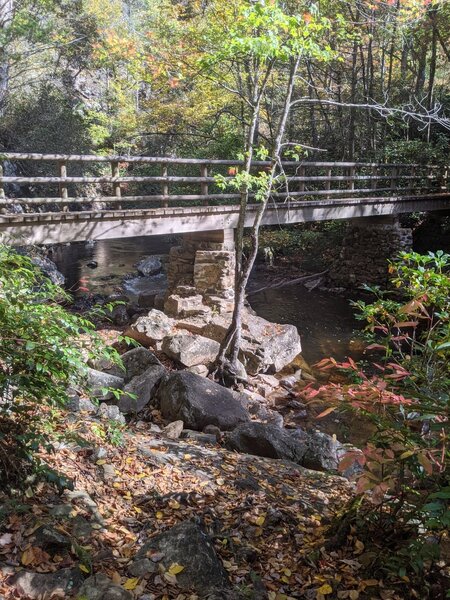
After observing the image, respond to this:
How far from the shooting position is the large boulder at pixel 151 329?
26.5 feet

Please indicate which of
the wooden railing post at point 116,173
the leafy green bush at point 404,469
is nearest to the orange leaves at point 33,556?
the leafy green bush at point 404,469

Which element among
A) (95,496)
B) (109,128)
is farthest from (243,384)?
(109,128)

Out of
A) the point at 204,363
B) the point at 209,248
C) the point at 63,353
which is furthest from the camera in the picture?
the point at 209,248

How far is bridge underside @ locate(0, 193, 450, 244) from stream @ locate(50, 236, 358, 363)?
3.50 feet

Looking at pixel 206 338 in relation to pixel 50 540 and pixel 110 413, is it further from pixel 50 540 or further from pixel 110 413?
pixel 50 540

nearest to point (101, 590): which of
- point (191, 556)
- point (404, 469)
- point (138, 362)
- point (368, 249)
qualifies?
point (191, 556)

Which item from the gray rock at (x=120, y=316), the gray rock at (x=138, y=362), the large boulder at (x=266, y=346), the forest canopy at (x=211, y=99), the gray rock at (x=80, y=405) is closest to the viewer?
the gray rock at (x=80, y=405)

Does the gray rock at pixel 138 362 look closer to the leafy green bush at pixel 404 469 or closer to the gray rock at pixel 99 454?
the gray rock at pixel 99 454

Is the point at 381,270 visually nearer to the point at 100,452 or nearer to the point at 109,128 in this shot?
the point at 100,452

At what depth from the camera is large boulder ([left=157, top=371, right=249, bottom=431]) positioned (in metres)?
5.57

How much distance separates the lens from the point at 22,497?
8.79ft

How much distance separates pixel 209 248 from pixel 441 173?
35.7 ft

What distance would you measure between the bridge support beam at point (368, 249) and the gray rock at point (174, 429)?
425 inches

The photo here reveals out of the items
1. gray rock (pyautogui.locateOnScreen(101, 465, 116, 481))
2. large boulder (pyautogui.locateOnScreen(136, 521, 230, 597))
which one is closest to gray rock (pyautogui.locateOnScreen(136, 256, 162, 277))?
gray rock (pyautogui.locateOnScreen(101, 465, 116, 481))
